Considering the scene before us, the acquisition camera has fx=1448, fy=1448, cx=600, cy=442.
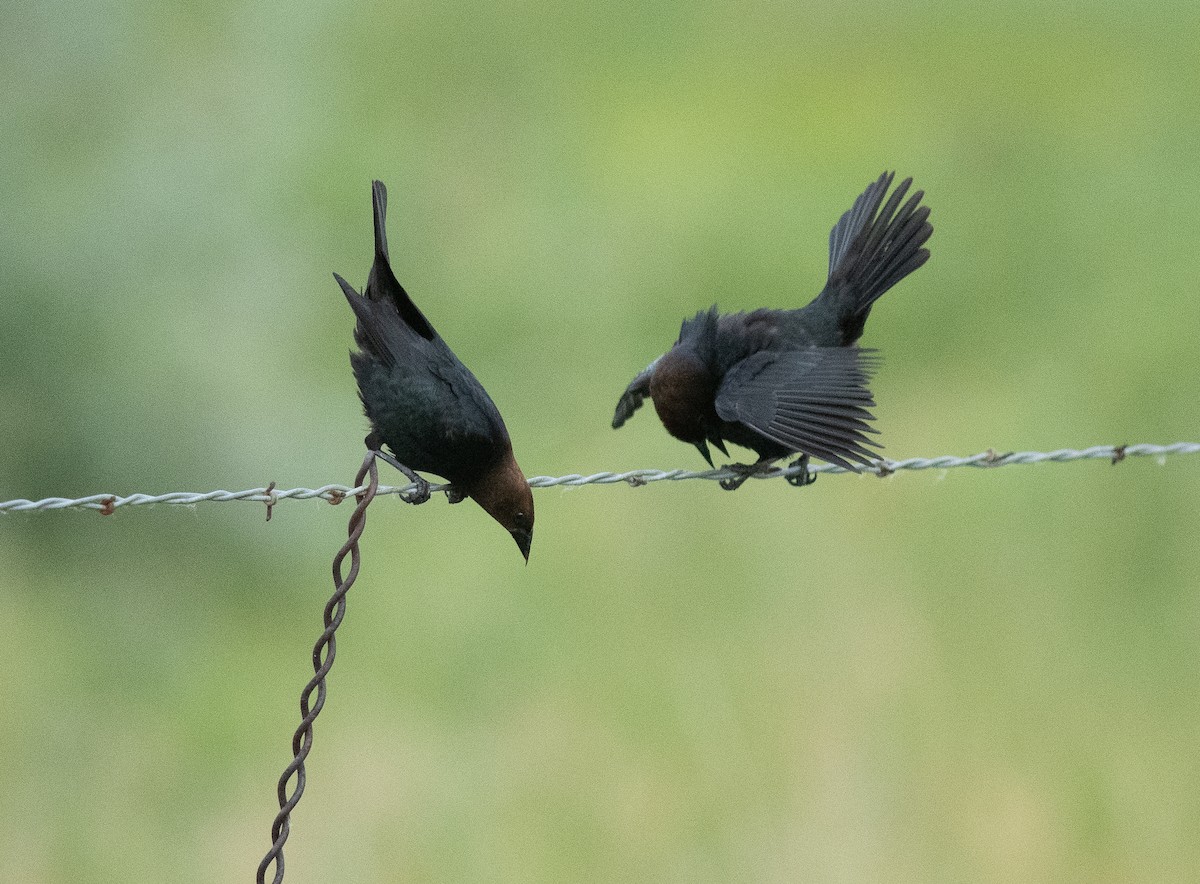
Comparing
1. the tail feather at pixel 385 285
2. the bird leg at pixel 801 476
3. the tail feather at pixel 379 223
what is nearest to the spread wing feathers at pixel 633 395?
the bird leg at pixel 801 476

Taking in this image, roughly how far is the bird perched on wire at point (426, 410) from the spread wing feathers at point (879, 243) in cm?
155

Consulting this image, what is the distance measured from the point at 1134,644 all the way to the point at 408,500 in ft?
13.9

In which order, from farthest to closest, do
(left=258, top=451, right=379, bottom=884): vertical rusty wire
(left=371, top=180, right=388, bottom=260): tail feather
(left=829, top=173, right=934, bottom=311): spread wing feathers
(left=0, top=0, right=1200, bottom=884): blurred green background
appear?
(left=0, top=0, right=1200, bottom=884): blurred green background
(left=829, top=173, right=934, bottom=311): spread wing feathers
(left=371, top=180, right=388, bottom=260): tail feather
(left=258, top=451, right=379, bottom=884): vertical rusty wire

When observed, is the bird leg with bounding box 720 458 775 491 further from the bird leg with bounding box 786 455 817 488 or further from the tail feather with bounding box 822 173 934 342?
the tail feather with bounding box 822 173 934 342

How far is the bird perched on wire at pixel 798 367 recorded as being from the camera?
14.3 ft

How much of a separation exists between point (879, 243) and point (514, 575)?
3.15 meters

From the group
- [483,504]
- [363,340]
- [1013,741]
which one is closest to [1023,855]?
[1013,741]

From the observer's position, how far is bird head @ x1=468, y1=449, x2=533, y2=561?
4.42 metres

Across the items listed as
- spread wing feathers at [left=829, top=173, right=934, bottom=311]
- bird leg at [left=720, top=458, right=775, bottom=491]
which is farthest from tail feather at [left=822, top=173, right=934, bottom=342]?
bird leg at [left=720, top=458, right=775, bottom=491]

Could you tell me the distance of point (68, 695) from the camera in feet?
20.9

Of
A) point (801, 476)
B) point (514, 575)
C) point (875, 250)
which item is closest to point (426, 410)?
point (801, 476)

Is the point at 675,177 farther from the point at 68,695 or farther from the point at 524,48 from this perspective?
the point at 68,695

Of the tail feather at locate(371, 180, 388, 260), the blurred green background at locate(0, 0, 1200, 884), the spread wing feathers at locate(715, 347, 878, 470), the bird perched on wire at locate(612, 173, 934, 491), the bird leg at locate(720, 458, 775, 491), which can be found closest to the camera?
the spread wing feathers at locate(715, 347, 878, 470)

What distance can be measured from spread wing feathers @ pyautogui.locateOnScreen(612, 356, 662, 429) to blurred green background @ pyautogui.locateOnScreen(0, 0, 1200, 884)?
1.09 metres
